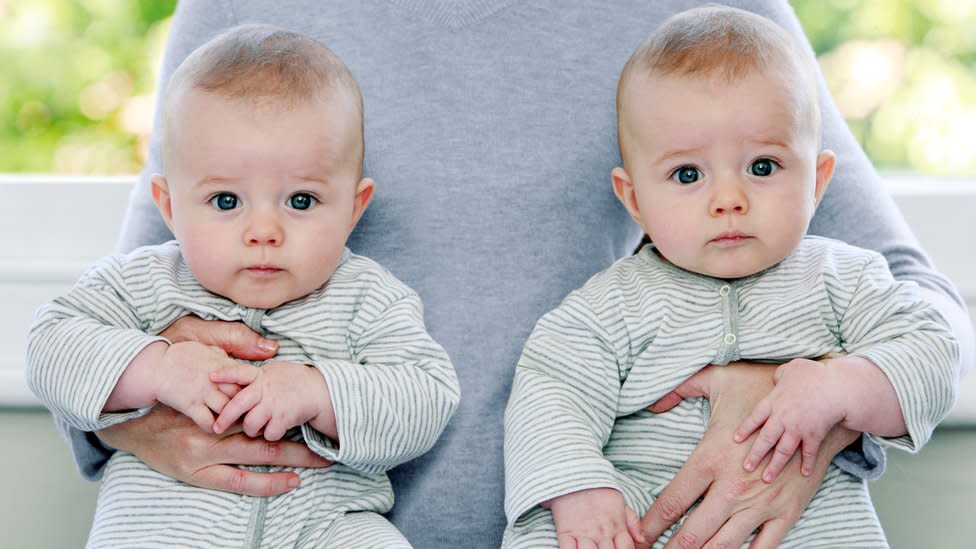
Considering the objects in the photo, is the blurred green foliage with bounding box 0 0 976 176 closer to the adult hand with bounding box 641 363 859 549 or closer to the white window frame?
the white window frame

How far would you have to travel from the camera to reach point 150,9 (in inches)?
83.7

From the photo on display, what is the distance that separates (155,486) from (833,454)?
77cm

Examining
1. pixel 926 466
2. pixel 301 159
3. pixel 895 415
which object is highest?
pixel 301 159

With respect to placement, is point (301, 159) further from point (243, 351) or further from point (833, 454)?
point (833, 454)

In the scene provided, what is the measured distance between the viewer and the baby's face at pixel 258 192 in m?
1.23

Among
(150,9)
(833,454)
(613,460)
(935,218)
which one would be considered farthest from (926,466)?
(150,9)

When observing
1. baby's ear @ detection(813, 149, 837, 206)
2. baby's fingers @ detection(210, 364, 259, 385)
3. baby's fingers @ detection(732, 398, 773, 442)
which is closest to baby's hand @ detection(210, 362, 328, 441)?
baby's fingers @ detection(210, 364, 259, 385)

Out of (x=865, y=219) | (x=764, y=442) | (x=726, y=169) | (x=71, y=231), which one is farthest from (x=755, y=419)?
(x=71, y=231)

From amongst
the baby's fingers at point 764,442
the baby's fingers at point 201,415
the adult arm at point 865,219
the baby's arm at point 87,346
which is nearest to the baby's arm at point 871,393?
the baby's fingers at point 764,442

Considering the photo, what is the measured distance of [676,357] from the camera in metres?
1.31

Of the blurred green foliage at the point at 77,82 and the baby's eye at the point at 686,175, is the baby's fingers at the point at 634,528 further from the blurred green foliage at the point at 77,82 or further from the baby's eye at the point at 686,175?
the blurred green foliage at the point at 77,82

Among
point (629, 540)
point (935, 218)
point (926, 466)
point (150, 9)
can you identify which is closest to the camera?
point (629, 540)

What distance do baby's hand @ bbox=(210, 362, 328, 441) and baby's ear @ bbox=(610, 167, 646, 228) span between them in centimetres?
44

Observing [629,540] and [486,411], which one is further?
[486,411]
